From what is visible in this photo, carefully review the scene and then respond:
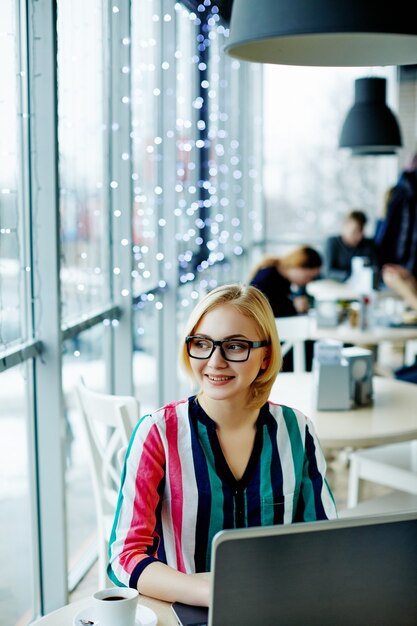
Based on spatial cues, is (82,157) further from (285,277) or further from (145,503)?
(145,503)

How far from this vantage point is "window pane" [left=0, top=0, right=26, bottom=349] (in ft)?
8.54

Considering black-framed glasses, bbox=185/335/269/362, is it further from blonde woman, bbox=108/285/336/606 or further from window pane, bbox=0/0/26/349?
window pane, bbox=0/0/26/349

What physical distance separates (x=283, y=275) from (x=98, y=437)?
2256mm

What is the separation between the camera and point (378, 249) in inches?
288

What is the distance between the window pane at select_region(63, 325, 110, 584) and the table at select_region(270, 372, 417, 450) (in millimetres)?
886

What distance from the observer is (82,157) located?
3.51m

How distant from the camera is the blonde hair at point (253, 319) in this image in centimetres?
180

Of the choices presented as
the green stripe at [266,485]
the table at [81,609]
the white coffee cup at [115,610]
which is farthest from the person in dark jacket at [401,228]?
the white coffee cup at [115,610]

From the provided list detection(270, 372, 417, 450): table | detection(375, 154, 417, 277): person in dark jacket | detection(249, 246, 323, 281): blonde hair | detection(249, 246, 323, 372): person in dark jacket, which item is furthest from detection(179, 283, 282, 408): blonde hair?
detection(375, 154, 417, 277): person in dark jacket

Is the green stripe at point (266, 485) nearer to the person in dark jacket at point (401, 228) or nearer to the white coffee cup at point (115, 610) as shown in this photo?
the white coffee cup at point (115, 610)

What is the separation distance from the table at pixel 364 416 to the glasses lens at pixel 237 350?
3.50 ft

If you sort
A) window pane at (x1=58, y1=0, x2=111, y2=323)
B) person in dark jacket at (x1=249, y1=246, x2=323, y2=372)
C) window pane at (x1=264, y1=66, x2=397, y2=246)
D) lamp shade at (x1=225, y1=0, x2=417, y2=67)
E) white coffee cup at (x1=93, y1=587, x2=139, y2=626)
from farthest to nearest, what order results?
window pane at (x1=264, y1=66, x2=397, y2=246) < person in dark jacket at (x1=249, y1=246, x2=323, y2=372) < window pane at (x1=58, y1=0, x2=111, y2=323) < lamp shade at (x1=225, y1=0, x2=417, y2=67) < white coffee cup at (x1=93, y1=587, x2=139, y2=626)

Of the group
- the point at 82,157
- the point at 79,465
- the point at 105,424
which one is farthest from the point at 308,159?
the point at 105,424

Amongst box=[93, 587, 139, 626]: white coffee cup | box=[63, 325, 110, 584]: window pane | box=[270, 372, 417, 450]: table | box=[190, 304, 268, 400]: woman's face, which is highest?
box=[190, 304, 268, 400]: woman's face
